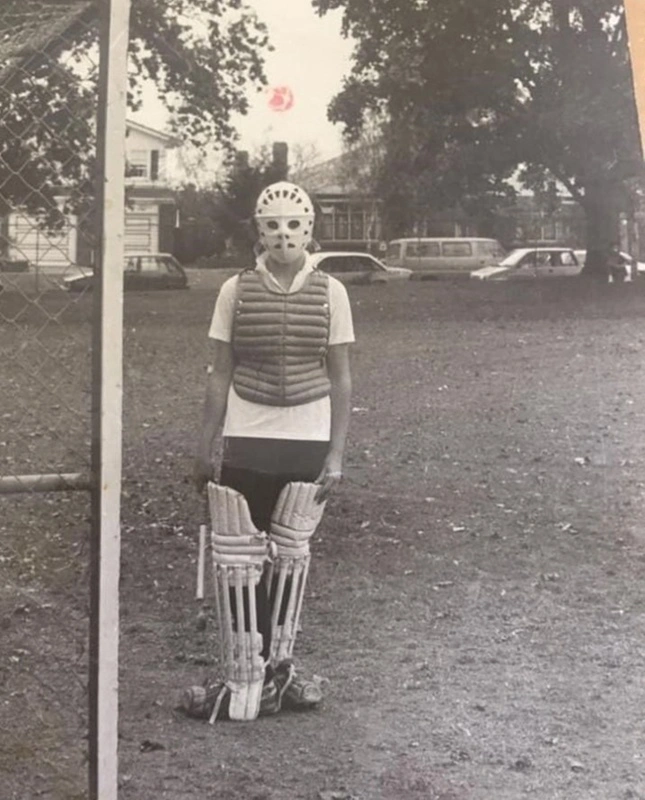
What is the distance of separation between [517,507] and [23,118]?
4.87 ft

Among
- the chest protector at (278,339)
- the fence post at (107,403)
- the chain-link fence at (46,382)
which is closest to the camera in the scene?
the fence post at (107,403)

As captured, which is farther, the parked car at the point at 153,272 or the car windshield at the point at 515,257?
the car windshield at the point at 515,257

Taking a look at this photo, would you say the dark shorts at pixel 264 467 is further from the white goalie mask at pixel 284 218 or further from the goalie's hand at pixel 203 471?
the white goalie mask at pixel 284 218

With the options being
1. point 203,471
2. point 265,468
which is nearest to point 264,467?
point 265,468

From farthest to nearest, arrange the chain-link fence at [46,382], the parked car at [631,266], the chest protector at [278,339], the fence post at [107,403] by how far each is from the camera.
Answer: the parked car at [631,266] → the chest protector at [278,339] → the chain-link fence at [46,382] → the fence post at [107,403]

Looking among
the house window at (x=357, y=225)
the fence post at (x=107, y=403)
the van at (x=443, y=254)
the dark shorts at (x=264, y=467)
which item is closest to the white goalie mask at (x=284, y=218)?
the house window at (x=357, y=225)

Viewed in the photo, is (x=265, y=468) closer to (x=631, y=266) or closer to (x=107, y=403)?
(x=107, y=403)

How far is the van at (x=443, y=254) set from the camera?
3.13m

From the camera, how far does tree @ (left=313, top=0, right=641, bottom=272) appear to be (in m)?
3.14

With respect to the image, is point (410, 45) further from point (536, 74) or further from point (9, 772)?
point (9, 772)

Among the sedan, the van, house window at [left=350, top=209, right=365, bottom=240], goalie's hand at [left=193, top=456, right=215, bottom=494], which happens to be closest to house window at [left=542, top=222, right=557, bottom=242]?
the van

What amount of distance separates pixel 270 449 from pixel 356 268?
47 centimetres

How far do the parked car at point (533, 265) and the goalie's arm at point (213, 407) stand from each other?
0.61m

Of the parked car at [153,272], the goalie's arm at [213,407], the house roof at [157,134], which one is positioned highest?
the house roof at [157,134]
